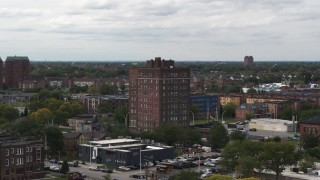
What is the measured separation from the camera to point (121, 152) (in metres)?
64.2

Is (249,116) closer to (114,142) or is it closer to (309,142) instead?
(309,142)

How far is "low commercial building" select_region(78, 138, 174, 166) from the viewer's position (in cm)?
6450

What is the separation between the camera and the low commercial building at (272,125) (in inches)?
3888

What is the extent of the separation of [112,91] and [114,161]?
95102mm

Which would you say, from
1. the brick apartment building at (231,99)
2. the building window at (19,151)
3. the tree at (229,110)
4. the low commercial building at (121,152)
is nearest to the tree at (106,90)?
the brick apartment building at (231,99)

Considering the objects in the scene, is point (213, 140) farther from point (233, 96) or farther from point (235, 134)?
point (233, 96)

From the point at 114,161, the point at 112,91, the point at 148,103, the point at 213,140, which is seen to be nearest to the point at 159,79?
the point at 148,103

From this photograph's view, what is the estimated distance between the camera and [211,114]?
401 feet

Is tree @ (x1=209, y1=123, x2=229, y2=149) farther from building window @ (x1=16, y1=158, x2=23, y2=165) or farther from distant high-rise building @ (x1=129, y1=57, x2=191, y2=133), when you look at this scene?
building window @ (x1=16, y1=158, x2=23, y2=165)

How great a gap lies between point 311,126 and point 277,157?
2483cm

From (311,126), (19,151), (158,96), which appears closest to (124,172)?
(19,151)

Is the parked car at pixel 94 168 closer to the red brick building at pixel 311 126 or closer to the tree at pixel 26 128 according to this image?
A: the tree at pixel 26 128

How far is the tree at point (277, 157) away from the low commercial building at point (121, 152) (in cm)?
1468

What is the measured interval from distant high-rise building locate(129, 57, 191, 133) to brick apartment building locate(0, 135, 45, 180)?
31.6 meters
